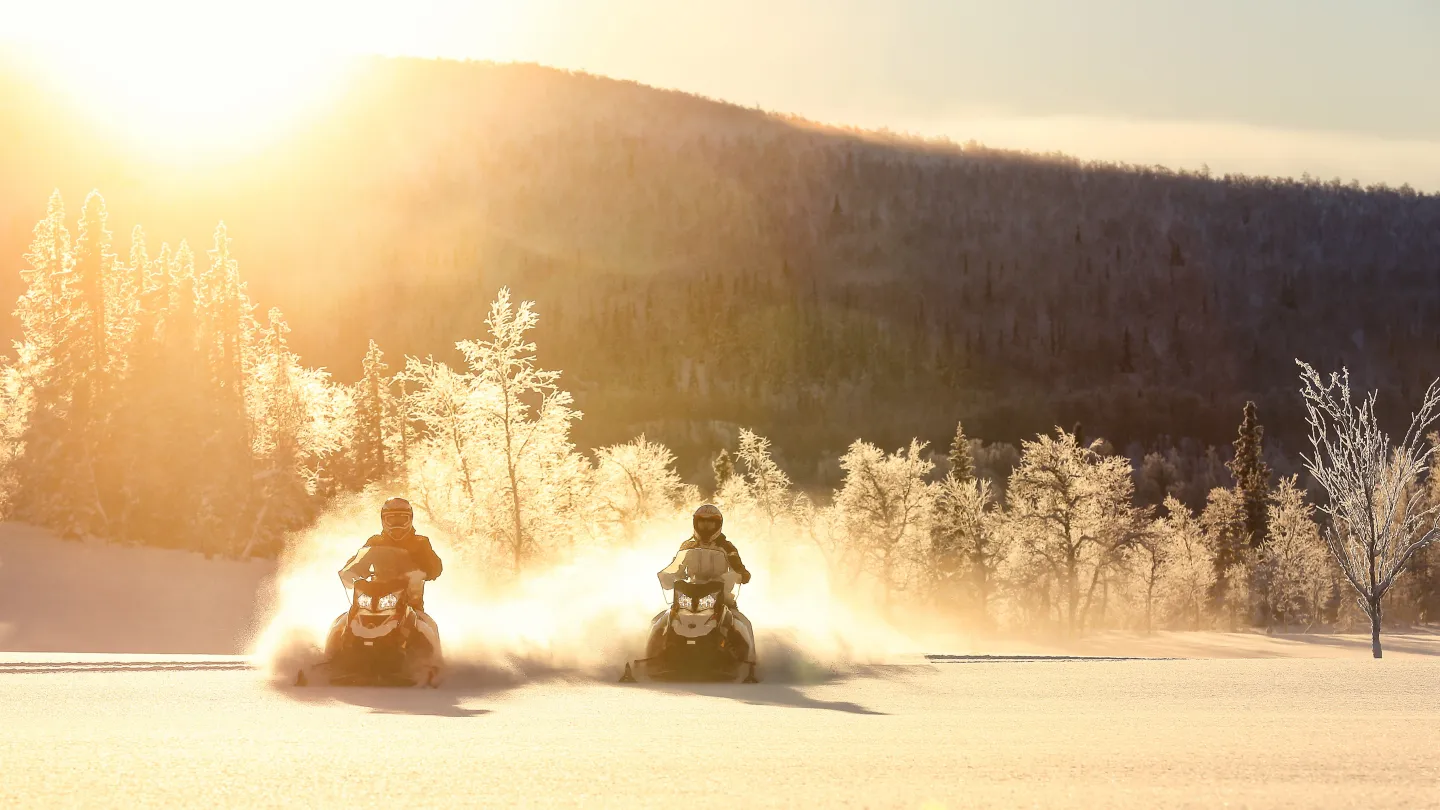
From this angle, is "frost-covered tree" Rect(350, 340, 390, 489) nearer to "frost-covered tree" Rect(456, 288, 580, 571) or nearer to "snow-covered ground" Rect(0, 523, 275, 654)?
"snow-covered ground" Rect(0, 523, 275, 654)

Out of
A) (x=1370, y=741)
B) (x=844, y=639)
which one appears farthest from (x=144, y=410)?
(x=1370, y=741)

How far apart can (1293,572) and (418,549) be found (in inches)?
4200

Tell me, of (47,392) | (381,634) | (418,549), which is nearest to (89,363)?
(47,392)

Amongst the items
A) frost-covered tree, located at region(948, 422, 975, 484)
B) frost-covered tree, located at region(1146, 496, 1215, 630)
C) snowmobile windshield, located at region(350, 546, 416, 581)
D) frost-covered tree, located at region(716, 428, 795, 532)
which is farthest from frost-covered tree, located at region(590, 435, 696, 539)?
snowmobile windshield, located at region(350, 546, 416, 581)

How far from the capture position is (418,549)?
19781 mm

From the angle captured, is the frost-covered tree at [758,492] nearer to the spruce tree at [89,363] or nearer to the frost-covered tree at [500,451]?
the frost-covered tree at [500,451]

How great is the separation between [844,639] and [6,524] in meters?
50.2

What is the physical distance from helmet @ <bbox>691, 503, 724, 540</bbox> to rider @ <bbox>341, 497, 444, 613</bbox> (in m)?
4.00

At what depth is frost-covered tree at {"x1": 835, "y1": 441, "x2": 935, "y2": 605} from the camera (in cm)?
9156

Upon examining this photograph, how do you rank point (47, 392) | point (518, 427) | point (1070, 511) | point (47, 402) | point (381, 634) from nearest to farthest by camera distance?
point (381, 634), point (518, 427), point (47, 402), point (47, 392), point (1070, 511)

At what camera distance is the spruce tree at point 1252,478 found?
124m

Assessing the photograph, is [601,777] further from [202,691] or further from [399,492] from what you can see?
[399,492]

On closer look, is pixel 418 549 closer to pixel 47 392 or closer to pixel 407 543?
pixel 407 543

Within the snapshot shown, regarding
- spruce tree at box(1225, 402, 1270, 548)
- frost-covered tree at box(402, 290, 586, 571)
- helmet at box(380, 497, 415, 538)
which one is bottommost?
helmet at box(380, 497, 415, 538)
